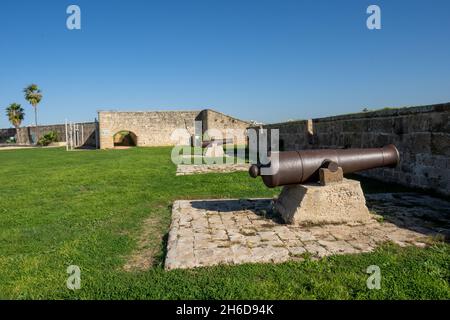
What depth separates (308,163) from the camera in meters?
4.64

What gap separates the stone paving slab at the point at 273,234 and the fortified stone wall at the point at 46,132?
1173 inches

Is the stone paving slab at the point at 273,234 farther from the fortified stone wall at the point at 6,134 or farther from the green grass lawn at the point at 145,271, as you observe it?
the fortified stone wall at the point at 6,134

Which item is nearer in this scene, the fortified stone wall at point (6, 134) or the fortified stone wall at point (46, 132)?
the fortified stone wall at point (46, 132)

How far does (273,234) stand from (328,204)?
851mm

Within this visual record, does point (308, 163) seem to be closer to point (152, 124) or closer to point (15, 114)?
point (152, 124)

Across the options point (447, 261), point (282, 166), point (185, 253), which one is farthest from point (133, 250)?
point (447, 261)

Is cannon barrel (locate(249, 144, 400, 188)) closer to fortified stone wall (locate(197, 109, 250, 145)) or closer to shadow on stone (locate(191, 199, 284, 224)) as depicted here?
shadow on stone (locate(191, 199, 284, 224))

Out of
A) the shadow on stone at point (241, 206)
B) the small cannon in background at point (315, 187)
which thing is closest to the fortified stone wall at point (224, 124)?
the shadow on stone at point (241, 206)

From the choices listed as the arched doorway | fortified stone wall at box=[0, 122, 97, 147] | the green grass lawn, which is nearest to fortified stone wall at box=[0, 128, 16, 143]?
fortified stone wall at box=[0, 122, 97, 147]

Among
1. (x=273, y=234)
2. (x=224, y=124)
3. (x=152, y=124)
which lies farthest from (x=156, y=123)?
(x=273, y=234)

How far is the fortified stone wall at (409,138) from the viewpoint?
6117 mm

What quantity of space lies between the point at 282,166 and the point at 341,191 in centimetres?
81

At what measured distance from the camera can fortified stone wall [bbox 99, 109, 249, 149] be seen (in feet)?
96.0
